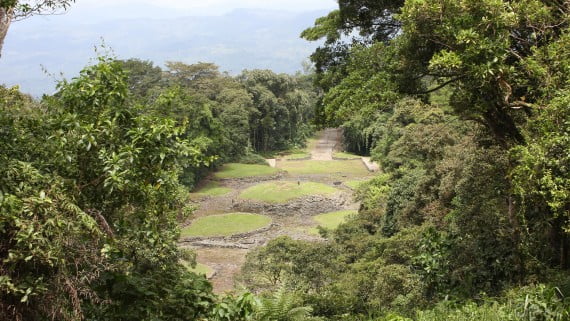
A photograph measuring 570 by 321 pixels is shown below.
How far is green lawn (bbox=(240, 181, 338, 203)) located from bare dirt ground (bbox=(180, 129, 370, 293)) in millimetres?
698

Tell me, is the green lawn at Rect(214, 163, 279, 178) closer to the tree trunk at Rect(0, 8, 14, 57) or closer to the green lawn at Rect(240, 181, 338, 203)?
the green lawn at Rect(240, 181, 338, 203)

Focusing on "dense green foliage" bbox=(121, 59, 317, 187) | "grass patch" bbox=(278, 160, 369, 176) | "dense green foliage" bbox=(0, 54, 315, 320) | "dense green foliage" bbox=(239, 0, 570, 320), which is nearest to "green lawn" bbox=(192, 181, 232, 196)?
"dense green foliage" bbox=(121, 59, 317, 187)

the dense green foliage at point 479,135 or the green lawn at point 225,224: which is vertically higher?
the dense green foliage at point 479,135

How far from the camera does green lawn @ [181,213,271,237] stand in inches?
1105

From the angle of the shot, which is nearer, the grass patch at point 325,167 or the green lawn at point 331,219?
the green lawn at point 331,219

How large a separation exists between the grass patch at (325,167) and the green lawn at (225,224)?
14.8 m

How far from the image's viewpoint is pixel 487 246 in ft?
24.5

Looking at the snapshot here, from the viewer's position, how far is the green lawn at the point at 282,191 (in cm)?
3460

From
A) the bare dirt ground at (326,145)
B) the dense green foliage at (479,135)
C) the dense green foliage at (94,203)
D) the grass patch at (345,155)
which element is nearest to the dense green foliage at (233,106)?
the bare dirt ground at (326,145)

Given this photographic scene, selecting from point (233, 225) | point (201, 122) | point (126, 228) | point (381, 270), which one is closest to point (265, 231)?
point (233, 225)

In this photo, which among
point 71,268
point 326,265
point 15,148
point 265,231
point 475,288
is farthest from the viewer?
point 265,231

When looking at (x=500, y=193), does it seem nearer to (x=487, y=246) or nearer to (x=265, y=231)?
(x=487, y=246)

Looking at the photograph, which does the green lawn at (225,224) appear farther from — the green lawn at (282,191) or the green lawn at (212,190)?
the green lawn at (212,190)

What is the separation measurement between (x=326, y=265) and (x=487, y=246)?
7422 mm
